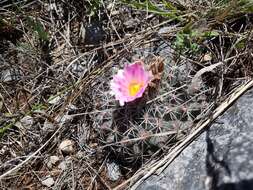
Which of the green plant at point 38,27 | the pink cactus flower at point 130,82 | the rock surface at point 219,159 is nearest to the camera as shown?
the rock surface at point 219,159

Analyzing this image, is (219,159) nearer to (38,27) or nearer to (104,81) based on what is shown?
(104,81)

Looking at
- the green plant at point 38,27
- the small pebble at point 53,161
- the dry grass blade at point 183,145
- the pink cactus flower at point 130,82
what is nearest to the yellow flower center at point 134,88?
the pink cactus flower at point 130,82

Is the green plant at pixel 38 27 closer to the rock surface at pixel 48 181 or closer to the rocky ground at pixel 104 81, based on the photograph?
the rocky ground at pixel 104 81

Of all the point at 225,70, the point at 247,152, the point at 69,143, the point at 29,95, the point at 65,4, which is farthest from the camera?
the point at 65,4

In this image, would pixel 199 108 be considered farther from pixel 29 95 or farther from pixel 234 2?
pixel 29 95

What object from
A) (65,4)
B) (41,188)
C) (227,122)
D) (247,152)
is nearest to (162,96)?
(227,122)

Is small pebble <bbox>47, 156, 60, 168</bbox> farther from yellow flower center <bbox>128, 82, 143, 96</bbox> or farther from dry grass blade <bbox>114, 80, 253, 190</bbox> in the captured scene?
yellow flower center <bbox>128, 82, 143, 96</bbox>
